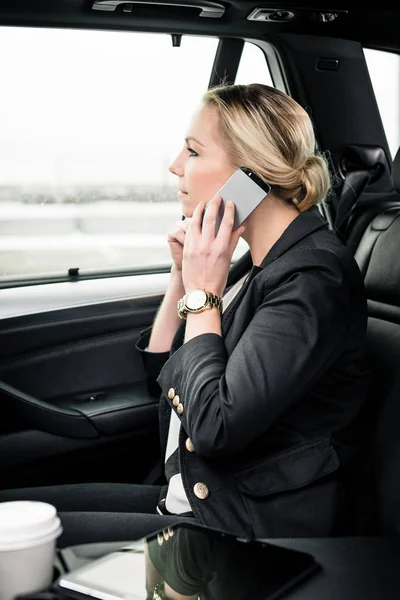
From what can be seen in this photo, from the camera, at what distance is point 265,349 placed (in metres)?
1.42

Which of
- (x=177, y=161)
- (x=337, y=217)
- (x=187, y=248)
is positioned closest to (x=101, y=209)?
(x=337, y=217)

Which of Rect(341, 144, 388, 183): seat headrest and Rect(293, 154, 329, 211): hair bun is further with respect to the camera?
Rect(341, 144, 388, 183): seat headrest

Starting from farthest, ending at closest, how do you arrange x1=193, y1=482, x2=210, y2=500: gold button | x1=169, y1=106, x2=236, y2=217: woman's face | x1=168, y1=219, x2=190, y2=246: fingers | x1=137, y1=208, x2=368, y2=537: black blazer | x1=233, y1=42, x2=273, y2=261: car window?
x1=233, y1=42, x2=273, y2=261: car window, x1=168, y1=219, x2=190, y2=246: fingers, x1=169, y1=106, x2=236, y2=217: woman's face, x1=193, y1=482, x2=210, y2=500: gold button, x1=137, y1=208, x2=368, y2=537: black blazer

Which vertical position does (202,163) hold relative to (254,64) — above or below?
below

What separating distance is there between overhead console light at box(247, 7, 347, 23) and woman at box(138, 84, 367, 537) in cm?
40

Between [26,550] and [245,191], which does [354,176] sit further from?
[26,550]

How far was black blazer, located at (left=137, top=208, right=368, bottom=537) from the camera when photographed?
1412 mm

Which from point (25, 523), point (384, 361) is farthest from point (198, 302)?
point (25, 523)

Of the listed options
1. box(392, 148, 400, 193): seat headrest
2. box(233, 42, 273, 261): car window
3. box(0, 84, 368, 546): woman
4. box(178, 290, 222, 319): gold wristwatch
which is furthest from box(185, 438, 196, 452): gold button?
box(392, 148, 400, 193): seat headrest

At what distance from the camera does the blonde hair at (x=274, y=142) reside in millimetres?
1694

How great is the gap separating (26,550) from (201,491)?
71 centimetres

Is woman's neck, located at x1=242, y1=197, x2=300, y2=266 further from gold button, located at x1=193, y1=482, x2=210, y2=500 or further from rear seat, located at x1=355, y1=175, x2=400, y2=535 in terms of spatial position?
gold button, located at x1=193, y1=482, x2=210, y2=500

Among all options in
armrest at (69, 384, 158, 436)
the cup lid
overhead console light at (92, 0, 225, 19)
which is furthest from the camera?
armrest at (69, 384, 158, 436)

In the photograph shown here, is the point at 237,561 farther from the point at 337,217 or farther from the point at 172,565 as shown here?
the point at 337,217
